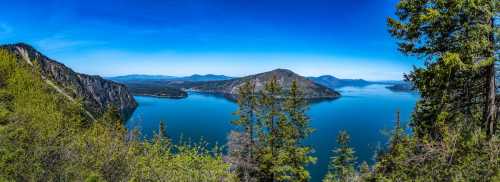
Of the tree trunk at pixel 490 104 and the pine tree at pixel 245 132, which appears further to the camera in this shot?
the pine tree at pixel 245 132

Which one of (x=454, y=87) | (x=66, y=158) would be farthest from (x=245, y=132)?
(x=454, y=87)

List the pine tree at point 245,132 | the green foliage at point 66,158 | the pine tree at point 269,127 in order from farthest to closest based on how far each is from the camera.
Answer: the pine tree at point 245,132, the pine tree at point 269,127, the green foliage at point 66,158

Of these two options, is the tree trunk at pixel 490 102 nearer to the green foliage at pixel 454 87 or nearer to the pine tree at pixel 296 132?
the green foliage at pixel 454 87

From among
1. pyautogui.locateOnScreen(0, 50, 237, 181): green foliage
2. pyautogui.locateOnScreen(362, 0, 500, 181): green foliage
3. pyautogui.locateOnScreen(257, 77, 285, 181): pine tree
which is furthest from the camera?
pyautogui.locateOnScreen(257, 77, 285, 181): pine tree

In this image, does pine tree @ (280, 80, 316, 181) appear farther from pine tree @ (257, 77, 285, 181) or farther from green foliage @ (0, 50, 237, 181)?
green foliage @ (0, 50, 237, 181)

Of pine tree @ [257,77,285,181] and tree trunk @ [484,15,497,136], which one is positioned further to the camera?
pine tree @ [257,77,285,181]

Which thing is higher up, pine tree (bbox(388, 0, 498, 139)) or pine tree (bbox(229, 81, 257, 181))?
pine tree (bbox(388, 0, 498, 139))

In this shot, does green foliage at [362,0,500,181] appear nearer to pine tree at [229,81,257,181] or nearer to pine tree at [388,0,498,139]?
pine tree at [388,0,498,139]

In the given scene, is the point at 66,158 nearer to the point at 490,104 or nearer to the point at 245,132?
the point at 490,104

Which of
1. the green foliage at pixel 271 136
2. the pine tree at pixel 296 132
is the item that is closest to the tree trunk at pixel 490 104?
the green foliage at pixel 271 136

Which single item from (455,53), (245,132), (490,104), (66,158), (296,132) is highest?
(455,53)

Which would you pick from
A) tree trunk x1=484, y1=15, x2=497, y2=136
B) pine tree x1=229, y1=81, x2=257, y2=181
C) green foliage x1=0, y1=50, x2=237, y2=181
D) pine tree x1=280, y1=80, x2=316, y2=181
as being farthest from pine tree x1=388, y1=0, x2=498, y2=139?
pine tree x1=229, y1=81, x2=257, y2=181

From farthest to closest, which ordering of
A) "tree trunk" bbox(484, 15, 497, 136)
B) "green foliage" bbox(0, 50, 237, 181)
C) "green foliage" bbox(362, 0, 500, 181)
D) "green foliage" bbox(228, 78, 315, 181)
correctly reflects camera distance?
"green foliage" bbox(228, 78, 315, 181) → "green foliage" bbox(0, 50, 237, 181) → "tree trunk" bbox(484, 15, 497, 136) → "green foliage" bbox(362, 0, 500, 181)

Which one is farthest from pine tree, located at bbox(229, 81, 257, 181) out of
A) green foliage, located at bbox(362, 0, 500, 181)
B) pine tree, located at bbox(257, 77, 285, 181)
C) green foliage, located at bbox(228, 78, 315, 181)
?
green foliage, located at bbox(362, 0, 500, 181)
